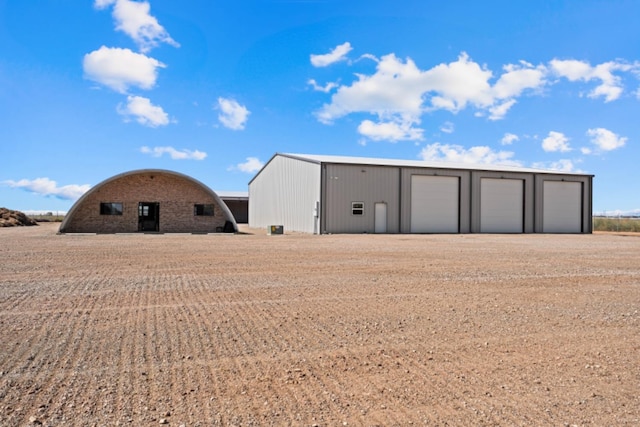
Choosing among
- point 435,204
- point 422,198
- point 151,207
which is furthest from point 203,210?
point 435,204

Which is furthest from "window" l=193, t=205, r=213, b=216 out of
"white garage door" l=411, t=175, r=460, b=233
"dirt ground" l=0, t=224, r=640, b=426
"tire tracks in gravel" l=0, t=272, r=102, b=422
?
"tire tracks in gravel" l=0, t=272, r=102, b=422

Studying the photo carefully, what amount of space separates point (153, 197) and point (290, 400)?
29.9 metres

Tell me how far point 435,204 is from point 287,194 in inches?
428

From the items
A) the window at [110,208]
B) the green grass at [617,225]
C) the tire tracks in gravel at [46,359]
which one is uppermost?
the window at [110,208]

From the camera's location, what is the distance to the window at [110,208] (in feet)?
101

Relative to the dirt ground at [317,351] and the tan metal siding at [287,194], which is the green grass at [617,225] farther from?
the dirt ground at [317,351]

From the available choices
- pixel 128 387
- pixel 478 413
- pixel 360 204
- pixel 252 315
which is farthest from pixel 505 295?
pixel 360 204

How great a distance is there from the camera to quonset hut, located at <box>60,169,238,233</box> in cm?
3031

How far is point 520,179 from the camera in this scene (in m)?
35.0

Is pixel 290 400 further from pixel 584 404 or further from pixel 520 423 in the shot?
pixel 584 404

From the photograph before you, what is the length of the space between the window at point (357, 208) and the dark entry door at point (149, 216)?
12767 mm

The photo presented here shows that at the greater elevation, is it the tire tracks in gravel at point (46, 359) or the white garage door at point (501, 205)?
the white garage door at point (501, 205)

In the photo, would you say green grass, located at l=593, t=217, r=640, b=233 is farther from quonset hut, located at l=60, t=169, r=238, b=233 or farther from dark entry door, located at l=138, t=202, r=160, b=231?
dark entry door, located at l=138, t=202, r=160, b=231

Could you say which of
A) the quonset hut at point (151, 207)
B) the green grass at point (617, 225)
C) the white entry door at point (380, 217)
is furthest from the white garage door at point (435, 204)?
the green grass at point (617, 225)
